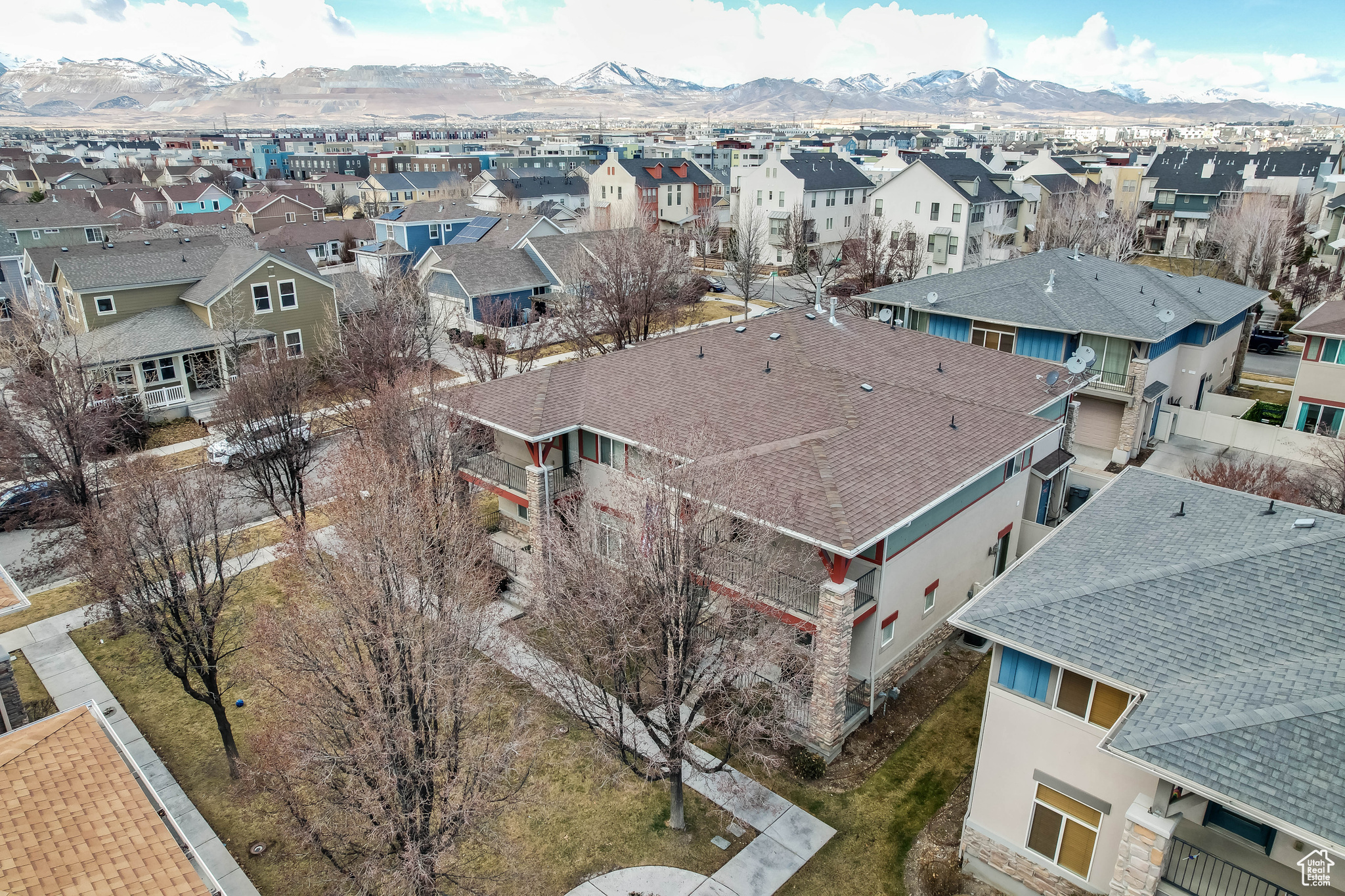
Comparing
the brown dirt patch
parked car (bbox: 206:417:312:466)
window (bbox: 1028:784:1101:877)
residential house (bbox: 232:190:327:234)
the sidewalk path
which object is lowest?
the sidewalk path

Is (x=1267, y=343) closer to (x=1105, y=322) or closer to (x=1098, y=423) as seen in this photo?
(x=1098, y=423)

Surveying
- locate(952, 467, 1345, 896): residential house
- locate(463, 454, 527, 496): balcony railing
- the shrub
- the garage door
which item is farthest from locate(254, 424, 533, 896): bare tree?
the garage door

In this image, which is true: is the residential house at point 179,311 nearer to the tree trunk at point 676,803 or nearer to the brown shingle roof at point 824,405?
the brown shingle roof at point 824,405

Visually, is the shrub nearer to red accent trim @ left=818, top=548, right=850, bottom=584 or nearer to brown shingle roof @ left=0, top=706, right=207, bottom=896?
red accent trim @ left=818, top=548, right=850, bottom=584

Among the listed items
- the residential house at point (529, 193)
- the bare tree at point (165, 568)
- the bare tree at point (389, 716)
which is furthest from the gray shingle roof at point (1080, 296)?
the residential house at point (529, 193)

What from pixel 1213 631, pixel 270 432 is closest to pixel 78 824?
pixel 270 432
